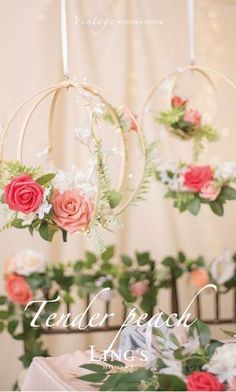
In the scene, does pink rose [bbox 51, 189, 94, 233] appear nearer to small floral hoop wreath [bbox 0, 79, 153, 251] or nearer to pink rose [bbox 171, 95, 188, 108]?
small floral hoop wreath [bbox 0, 79, 153, 251]

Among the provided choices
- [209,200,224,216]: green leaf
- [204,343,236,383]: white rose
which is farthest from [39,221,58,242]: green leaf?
[209,200,224,216]: green leaf

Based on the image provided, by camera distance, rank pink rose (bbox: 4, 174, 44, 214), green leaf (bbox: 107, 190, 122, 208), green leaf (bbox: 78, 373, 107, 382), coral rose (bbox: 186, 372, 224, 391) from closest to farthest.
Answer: coral rose (bbox: 186, 372, 224, 391) < green leaf (bbox: 78, 373, 107, 382) < pink rose (bbox: 4, 174, 44, 214) < green leaf (bbox: 107, 190, 122, 208)

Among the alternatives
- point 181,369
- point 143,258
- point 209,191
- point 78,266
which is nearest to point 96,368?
point 181,369

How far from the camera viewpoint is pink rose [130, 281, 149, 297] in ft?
7.74

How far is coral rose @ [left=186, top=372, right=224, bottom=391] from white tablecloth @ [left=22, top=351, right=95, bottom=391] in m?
0.23

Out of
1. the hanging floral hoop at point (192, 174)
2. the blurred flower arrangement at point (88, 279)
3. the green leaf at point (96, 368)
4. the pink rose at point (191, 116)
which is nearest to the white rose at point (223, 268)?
the blurred flower arrangement at point (88, 279)

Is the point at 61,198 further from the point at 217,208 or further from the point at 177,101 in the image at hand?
the point at 177,101

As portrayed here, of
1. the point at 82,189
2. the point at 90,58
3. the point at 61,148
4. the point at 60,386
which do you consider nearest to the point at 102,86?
the point at 90,58

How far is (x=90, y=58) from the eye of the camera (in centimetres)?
242

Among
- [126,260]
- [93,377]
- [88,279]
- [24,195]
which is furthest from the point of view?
[126,260]

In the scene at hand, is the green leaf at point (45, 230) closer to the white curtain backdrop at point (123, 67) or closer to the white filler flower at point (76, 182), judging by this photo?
the white filler flower at point (76, 182)

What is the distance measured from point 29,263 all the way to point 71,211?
88 cm

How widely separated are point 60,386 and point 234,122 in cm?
180

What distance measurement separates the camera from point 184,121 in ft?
7.21
